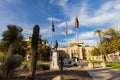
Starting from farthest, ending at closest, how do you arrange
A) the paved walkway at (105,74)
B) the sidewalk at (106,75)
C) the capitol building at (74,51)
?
the capitol building at (74,51) → the paved walkway at (105,74) → the sidewalk at (106,75)

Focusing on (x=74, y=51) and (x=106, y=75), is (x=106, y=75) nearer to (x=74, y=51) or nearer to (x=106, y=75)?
(x=106, y=75)

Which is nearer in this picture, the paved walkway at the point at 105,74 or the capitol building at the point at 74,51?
the paved walkway at the point at 105,74

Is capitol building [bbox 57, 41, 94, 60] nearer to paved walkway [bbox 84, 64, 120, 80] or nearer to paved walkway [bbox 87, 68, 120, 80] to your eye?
paved walkway [bbox 84, 64, 120, 80]

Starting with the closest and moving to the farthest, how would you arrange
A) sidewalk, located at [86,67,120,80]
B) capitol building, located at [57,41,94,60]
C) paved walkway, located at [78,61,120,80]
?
1. sidewalk, located at [86,67,120,80]
2. paved walkway, located at [78,61,120,80]
3. capitol building, located at [57,41,94,60]

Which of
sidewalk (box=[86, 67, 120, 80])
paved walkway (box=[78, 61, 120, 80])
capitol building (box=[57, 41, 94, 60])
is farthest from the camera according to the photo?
capitol building (box=[57, 41, 94, 60])

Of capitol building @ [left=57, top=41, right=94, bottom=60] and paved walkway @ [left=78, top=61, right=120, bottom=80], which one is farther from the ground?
capitol building @ [left=57, top=41, right=94, bottom=60]

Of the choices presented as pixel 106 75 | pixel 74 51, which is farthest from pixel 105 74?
pixel 74 51

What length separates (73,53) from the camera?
11875 centimetres

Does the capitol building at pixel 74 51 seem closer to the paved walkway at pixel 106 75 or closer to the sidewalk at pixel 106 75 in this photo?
the paved walkway at pixel 106 75

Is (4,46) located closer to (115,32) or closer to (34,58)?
(34,58)

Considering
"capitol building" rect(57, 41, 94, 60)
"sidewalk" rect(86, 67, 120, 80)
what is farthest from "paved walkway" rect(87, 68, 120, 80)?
"capitol building" rect(57, 41, 94, 60)

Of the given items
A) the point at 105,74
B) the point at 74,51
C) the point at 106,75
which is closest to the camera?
the point at 106,75

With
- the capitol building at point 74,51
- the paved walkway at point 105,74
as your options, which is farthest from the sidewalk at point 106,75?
the capitol building at point 74,51

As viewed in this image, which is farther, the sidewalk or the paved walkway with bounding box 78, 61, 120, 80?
the paved walkway with bounding box 78, 61, 120, 80
